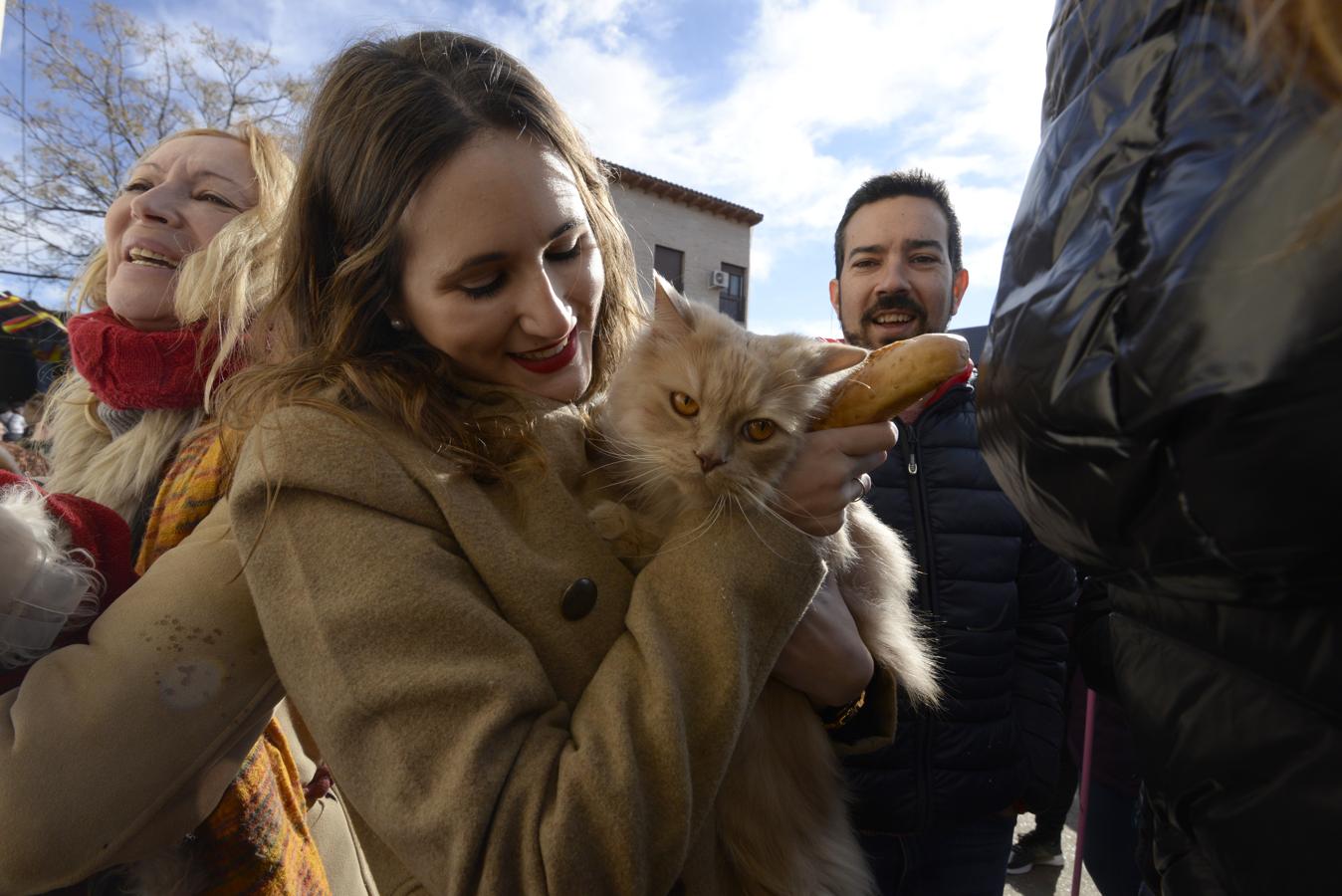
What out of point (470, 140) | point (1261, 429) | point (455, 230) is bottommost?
point (1261, 429)

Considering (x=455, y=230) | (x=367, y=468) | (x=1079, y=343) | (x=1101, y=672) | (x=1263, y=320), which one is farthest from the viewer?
(x=1101, y=672)

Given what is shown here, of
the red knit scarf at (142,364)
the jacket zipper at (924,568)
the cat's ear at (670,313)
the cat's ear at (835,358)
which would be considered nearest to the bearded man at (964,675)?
the jacket zipper at (924,568)

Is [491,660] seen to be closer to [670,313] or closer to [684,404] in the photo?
[684,404]

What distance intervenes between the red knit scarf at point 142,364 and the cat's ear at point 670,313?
1.18 meters

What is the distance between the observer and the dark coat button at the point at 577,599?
1.24 meters

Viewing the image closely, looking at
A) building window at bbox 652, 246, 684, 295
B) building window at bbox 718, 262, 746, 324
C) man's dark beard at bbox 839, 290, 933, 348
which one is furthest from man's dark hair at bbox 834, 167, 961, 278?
building window at bbox 718, 262, 746, 324

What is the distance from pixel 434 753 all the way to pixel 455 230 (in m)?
0.99

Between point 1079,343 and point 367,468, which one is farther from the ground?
point 1079,343

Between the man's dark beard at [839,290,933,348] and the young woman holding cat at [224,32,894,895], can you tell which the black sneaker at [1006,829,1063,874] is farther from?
the young woman holding cat at [224,32,894,895]

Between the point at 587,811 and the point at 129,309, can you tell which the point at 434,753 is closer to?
the point at 587,811

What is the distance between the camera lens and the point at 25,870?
3.30 ft

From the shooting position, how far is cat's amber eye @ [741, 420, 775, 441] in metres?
1.83

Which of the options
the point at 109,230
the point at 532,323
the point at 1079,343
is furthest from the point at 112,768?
the point at 109,230

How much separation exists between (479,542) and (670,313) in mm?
1025
